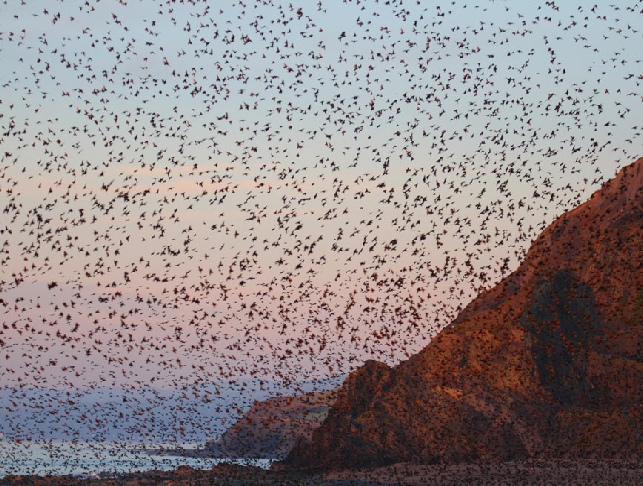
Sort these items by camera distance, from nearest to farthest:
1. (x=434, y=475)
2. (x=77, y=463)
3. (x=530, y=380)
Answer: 1. (x=434, y=475)
2. (x=530, y=380)
3. (x=77, y=463)

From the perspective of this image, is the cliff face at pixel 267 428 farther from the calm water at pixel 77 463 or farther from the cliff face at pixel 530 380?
the cliff face at pixel 530 380

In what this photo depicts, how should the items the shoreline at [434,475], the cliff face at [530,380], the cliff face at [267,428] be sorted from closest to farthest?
the shoreline at [434,475], the cliff face at [530,380], the cliff face at [267,428]

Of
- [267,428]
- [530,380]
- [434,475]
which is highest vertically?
[267,428]

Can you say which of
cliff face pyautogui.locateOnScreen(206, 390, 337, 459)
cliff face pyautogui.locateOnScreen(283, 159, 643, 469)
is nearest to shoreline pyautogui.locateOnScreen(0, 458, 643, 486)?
cliff face pyautogui.locateOnScreen(283, 159, 643, 469)

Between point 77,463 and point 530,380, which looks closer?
point 530,380

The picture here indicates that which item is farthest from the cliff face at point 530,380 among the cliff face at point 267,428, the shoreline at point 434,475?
the cliff face at point 267,428

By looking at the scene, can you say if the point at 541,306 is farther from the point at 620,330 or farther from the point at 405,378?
the point at 405,378

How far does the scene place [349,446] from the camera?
2491 inches

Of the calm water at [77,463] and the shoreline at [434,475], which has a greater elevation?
the calm water at [77,463]

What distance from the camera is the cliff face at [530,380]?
61.5m

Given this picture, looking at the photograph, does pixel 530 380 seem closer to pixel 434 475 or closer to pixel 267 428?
pixel 434 475

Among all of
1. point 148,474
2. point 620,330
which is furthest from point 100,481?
point 620,330

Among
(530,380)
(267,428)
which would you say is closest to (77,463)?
(267,428)

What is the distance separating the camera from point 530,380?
216 ft
